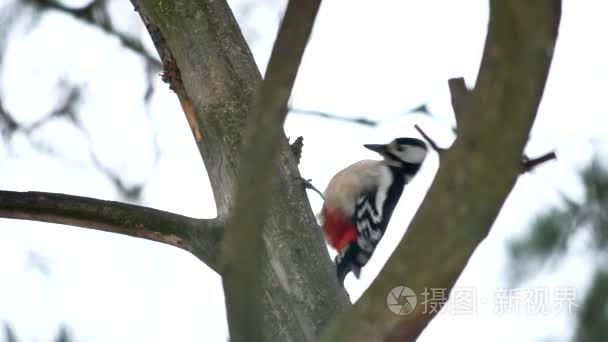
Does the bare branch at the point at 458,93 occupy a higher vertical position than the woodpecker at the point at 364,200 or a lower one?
lower

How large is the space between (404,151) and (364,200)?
1.47ft

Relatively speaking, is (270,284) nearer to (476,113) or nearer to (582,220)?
(582,220)

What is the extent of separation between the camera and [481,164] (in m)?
2.01

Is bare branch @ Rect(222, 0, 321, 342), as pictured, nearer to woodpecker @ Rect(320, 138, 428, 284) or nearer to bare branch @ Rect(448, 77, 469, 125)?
bare branch @ Rect(448, 77, 469, 125)

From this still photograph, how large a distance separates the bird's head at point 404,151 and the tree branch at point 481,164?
12.2 ft

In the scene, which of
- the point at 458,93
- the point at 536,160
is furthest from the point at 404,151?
the point at 536,160

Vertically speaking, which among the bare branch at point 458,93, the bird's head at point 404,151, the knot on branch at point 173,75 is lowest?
the bare branch at point 458,93

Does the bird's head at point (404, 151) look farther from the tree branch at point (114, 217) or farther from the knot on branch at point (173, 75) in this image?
the tree branch at point (114, 217)

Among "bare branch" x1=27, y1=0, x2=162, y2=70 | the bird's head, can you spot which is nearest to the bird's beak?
the bird's head

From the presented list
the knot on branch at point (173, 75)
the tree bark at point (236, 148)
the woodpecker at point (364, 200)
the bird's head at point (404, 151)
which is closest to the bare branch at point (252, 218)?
the tree bark at point (236, 148)

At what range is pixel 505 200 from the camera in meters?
2.06

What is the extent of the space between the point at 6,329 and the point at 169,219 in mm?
752

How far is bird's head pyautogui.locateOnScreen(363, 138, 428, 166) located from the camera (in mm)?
5785

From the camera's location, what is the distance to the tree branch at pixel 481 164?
1989 mm
